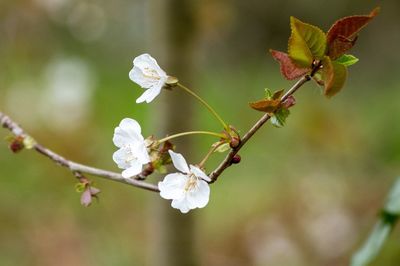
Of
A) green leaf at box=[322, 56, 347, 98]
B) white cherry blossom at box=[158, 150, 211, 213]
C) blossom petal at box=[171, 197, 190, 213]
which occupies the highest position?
green leaf at box=[322, 56, 347, 98]

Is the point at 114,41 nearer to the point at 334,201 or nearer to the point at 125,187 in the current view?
the point at 125,187

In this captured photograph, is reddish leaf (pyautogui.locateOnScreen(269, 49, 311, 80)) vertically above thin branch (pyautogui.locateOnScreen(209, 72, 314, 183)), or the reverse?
reddish leaf (pyautogui.locateOnScreen(269, 49, 311, 80))

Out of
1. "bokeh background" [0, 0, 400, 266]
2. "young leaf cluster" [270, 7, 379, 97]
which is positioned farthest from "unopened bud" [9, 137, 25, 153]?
"bokeh background" [0, 0, 400, 266]

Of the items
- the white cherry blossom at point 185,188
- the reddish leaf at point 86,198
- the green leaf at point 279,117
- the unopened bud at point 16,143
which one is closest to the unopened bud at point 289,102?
the green leaf at point 279,117

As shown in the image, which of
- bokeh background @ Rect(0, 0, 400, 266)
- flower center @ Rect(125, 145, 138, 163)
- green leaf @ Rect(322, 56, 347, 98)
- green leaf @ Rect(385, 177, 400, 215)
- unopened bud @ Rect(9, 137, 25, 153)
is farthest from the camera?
bokeh background @ Rect(0, 0, 400, 266)

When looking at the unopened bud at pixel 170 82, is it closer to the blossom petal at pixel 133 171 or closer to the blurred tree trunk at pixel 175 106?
the blossom petal at pixel 133 171

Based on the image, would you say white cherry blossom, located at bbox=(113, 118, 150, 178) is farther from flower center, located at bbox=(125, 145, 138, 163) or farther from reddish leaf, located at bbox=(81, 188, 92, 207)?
reddish leaf, located at bbox=(81, 188, 92, 207)

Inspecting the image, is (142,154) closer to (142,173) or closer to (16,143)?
(142,173)

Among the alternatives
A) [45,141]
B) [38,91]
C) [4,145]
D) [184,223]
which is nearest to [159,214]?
[184,223]
